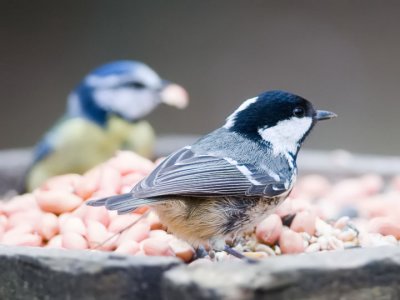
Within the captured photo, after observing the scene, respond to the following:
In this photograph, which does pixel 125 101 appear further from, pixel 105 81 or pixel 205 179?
pixel 205 179

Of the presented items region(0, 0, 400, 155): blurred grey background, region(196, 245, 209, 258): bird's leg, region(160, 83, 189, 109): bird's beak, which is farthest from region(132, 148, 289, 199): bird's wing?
region(0, 0, 400, 155): blurred grey background

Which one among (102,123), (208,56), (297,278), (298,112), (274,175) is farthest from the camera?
(208,56)

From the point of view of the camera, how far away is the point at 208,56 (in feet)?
15.5

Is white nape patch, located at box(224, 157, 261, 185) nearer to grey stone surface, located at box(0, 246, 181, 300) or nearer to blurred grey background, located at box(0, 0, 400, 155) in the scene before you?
grey stone surface, located at box(0, 246, 181, 300)

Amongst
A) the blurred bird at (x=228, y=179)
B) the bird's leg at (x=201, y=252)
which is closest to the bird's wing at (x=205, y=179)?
the blurred bird at (x=228, y=179)

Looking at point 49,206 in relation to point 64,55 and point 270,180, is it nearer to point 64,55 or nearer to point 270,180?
point 270,180

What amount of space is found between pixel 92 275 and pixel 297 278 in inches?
11.9

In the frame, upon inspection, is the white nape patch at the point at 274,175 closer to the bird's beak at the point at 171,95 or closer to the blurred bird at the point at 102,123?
the blurred bird at the point at 102,123

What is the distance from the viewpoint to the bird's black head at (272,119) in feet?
5.51

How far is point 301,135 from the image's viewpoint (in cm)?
176

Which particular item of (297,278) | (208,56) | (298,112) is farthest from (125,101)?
(297,278)

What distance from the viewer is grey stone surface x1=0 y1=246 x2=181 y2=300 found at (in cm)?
125

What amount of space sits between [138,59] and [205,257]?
321 cm

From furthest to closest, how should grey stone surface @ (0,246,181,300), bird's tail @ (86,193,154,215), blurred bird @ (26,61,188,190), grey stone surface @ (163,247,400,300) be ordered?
blurred bird @ (26,61,188,190) → bird's tail @ (86,193,154,215) → grey stone surface @ (0,246,181,300) → grey stone surface @ (163,247,400,300)
